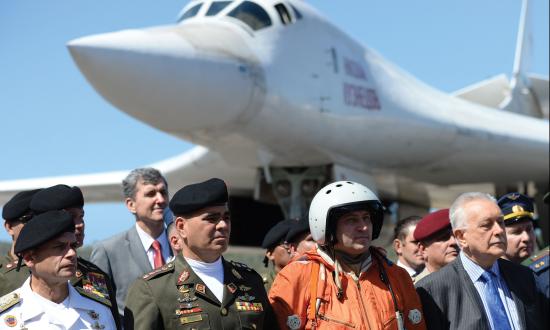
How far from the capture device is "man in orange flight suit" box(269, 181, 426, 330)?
3740 millimetres

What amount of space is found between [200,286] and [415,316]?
39.8 inches

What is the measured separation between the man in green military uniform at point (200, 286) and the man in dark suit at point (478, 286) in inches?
36.0

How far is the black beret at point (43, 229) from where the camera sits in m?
3.55

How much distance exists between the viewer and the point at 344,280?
3.83 m

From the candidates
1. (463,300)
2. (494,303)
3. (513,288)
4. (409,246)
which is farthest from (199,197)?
(409,246)

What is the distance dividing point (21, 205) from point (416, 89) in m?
12.0

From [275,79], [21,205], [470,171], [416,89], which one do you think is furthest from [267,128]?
[21,205]

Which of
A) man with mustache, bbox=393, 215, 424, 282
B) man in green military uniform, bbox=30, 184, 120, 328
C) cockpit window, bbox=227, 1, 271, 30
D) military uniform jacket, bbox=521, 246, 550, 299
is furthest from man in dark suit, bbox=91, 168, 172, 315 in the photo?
cockpit window, bbox=227, 1, 271, 30

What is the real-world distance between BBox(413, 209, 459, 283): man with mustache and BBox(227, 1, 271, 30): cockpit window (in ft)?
24.2

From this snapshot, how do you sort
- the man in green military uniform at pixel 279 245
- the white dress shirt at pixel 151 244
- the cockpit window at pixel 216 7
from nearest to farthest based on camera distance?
1. the white dress shirt at pixel 151 244
2. the man in green military uniform at pixel 279 245
3. the cockpit window at pixel 216 7

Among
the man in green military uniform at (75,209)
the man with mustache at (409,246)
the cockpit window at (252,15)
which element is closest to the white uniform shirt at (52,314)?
the man in green military uniform at (75,209)

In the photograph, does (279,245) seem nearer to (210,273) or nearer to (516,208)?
(516,208)

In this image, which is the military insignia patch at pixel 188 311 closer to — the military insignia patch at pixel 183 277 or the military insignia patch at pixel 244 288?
the military insignia patch at pixel 183 277

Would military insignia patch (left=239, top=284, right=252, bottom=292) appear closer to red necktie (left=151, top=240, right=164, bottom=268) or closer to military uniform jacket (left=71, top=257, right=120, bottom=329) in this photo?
military uniform jacket (left=71, top=257, right=120, bottom=329)
